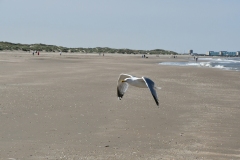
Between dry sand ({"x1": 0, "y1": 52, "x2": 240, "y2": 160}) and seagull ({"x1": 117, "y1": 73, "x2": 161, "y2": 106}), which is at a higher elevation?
seagull ({"x1": 117, "y1": 73, "x2": 161, "y2": 106})

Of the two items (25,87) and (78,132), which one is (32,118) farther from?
(25,87)

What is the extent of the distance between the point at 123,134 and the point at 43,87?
8.64 meters

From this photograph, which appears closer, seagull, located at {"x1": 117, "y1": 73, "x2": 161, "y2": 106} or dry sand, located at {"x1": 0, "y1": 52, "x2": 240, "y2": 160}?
seagull, located at {"x1": 117, "y1": 73, "x2": 161, "y2": 106}

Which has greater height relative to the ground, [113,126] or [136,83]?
[136,83]

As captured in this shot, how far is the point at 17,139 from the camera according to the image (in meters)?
8.77

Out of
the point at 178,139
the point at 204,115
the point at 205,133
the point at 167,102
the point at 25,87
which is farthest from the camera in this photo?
the point at 25,87

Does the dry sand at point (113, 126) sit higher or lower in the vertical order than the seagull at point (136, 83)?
lower

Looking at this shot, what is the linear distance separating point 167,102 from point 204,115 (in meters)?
2.49

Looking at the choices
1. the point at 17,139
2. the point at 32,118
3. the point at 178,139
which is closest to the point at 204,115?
the point at 178,139

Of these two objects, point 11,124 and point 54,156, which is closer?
point 54,156

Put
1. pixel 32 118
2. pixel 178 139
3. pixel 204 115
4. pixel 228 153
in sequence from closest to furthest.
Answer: pixel 228 153, pixel 178 139, pixel 32 118, pixel 204 115

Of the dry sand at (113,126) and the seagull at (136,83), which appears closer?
the seagull at (136,83)

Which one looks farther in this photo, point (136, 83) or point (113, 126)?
point (113, 126)

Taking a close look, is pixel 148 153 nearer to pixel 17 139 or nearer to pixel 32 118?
pixel 17 139
